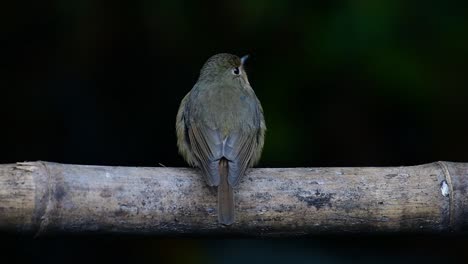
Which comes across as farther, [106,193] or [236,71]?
[236,71]

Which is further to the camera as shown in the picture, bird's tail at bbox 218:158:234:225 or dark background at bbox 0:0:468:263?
dark background at bbox 0:0:468:263

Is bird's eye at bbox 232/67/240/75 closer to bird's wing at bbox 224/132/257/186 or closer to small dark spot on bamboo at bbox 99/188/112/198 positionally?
bird's wing at bbox 224/132/257/186

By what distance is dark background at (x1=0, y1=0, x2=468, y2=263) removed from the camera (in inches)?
252

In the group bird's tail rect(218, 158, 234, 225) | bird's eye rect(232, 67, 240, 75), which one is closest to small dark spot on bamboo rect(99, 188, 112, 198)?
bird's tail rect(218, 158, 234, 225)

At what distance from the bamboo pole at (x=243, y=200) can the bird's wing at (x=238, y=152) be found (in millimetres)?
60

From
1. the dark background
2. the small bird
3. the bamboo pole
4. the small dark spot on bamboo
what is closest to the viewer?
the bamboo pole

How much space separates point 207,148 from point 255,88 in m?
2.08

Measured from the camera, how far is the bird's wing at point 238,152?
4402 millimetres

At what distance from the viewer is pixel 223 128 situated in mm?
4871

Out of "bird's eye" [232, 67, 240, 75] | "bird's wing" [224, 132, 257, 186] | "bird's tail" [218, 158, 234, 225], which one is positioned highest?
"bird's eye" [232, 67, 240, 75]

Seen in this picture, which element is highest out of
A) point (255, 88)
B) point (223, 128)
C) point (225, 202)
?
point (255, 88)

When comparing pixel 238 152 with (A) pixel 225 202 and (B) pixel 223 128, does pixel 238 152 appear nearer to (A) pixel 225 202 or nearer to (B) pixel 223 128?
(B) pixel 223 128

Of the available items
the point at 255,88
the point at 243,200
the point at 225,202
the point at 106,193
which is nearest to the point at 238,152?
the point at 243,200

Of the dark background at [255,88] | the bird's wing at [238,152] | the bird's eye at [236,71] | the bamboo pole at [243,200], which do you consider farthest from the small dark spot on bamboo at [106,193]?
the dark background at [255,88]
